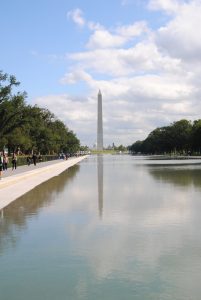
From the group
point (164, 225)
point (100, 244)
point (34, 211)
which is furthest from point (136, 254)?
point (34, 211)

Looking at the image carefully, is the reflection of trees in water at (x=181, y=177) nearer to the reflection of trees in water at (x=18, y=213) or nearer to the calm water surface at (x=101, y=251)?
the reflection of trees in water at (x=18, y=213)

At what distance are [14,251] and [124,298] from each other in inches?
125

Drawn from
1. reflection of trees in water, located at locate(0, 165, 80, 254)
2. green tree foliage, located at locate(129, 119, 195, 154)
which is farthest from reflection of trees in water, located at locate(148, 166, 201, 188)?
green tree foliage, located at locate(129, 119, 195, 154)

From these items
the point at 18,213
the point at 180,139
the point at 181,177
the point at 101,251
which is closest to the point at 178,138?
the point at 180,139

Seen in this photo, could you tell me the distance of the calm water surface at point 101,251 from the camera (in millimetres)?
6379

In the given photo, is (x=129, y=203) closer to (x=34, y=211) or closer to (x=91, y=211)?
(x=91, y=211)

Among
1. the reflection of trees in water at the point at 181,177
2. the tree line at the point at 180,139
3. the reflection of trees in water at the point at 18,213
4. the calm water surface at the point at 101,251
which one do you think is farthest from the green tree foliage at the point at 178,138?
the calm water surface at the point at 101,251

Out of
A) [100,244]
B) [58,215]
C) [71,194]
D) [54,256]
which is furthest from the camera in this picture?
[71,194]

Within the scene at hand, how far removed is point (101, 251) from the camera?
8.50 metres

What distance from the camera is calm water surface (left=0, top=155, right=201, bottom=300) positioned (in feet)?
20.9

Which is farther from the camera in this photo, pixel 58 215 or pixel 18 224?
pixel 58 215

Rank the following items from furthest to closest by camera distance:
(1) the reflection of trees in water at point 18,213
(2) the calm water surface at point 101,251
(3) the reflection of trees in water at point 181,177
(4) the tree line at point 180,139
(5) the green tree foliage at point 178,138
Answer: (5) the green tree foliage at point 178,138, (4) the tree line at point 180,139, (3) the reflection of trees in water at point 181,177, (1) the reflection of trees in water at point 18,213, (2) the calm water surface at point 101,251

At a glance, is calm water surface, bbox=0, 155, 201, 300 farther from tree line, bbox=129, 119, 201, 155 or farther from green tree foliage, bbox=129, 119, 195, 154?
green tree foliage, bbox=129, 119, 195, 154

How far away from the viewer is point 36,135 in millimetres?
92500
